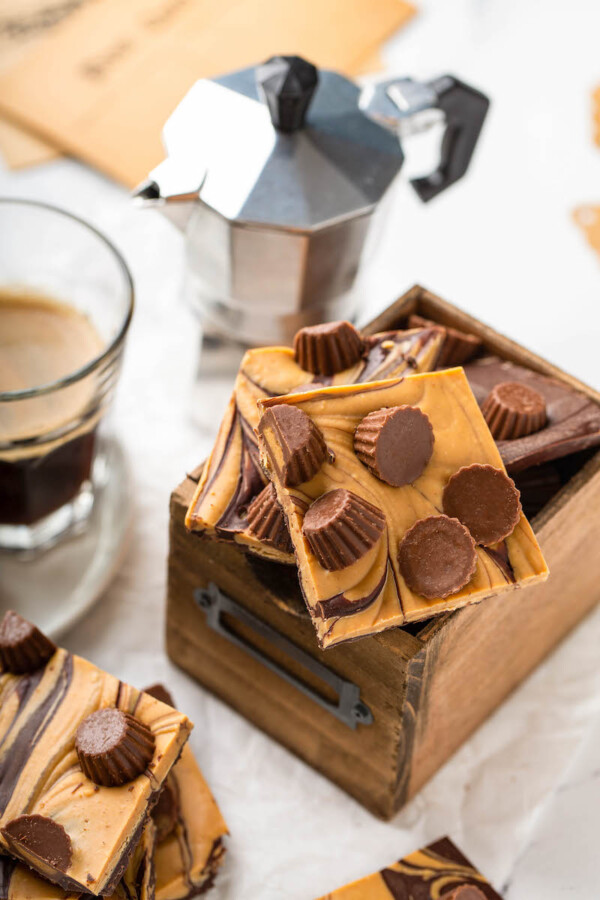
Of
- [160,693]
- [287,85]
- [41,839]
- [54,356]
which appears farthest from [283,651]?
[287,85]

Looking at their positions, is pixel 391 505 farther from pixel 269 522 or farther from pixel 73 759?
pixel 73 759

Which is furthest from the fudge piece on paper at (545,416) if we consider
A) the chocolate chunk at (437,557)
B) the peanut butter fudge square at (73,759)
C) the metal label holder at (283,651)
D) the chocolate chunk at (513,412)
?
the peanut butter fudge square at (73,759)

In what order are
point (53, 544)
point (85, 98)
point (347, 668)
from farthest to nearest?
point (85, 98) < point (53, 544) < point (347, 668)

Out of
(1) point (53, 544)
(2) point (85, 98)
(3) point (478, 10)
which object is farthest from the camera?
(3) point (478, 10)

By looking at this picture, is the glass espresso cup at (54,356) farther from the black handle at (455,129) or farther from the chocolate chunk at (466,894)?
the chocolate chunk at (466,894)

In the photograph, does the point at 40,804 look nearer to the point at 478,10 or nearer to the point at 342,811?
the point at 342,811

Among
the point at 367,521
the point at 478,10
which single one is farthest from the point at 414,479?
the point at 478,10
